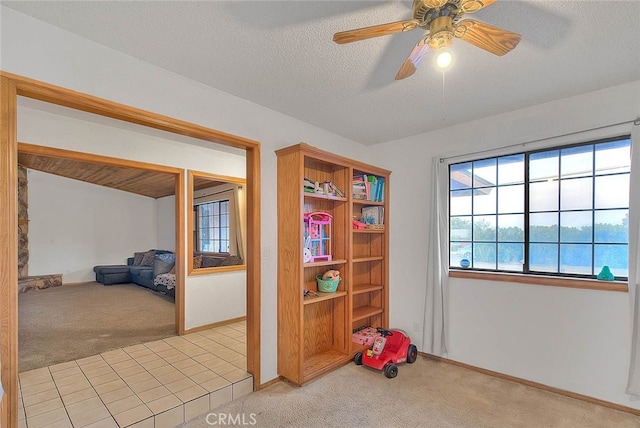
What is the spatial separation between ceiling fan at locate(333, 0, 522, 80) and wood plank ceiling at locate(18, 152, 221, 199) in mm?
4336

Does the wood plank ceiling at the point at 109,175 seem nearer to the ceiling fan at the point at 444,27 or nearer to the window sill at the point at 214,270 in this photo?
the window sill at the point at 214,270

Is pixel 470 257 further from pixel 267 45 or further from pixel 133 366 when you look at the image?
pixel 133 366

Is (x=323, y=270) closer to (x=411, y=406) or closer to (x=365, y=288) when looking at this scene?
(x=365, y=288)

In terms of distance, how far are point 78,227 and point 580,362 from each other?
32.1 feet

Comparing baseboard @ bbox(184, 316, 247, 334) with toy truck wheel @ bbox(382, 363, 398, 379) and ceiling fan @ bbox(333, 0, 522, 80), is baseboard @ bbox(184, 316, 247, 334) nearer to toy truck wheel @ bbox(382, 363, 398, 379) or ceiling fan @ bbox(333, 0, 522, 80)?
toy truck wheel @ bbox(382, 363, 398, 379)

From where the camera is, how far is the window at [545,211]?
7.73 feet

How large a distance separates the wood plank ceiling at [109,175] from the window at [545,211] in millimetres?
3966

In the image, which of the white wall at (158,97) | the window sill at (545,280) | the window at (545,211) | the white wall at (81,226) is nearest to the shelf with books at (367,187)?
the white wall at (158,97)

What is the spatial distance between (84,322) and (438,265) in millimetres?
4744

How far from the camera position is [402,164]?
3561mm

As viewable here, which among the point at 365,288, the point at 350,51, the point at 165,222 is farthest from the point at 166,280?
the point at 350,51

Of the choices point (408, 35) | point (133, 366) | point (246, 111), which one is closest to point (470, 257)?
point (408, 35)

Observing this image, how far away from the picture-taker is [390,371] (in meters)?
2.71

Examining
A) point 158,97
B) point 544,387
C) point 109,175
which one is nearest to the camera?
point 158,97
